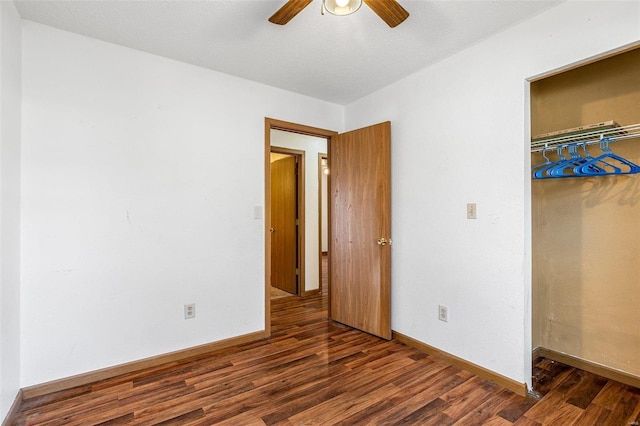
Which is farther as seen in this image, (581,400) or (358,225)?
(358,225)

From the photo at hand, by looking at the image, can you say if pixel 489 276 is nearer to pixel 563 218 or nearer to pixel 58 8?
pixel 563 218

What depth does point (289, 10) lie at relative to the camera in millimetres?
1687

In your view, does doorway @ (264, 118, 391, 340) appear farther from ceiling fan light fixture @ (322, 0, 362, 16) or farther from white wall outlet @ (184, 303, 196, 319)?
ceiling fan light fixture @ (322, 0, 362, 16)

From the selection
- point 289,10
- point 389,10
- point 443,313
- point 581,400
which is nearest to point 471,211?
point 443,313

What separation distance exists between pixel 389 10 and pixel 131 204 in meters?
2.16

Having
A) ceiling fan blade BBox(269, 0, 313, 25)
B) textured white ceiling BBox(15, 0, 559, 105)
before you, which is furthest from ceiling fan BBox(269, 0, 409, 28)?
textured white ceiling BBox(15, 0, 559, 105)

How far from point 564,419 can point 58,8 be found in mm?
3821

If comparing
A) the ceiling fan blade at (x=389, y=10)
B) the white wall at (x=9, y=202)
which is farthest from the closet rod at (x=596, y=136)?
the white wall at (x=9, y=202)

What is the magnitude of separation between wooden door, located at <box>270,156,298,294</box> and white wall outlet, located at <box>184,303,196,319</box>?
203 centimetres

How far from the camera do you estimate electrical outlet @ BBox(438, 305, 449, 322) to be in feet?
8.46

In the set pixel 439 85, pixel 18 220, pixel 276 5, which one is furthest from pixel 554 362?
pixel 18 220

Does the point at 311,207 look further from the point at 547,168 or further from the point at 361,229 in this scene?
the point at 547,168

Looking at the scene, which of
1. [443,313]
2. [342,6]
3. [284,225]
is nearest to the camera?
[342,6]

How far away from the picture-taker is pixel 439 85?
2.64 metres
